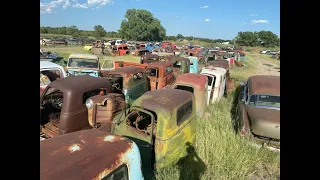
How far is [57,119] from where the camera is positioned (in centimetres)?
629

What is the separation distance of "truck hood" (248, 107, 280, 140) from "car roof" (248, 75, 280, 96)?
0.61 metres

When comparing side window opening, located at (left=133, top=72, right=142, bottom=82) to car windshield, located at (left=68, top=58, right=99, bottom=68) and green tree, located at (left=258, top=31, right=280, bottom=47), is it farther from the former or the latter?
green tree, located at (left=258, top=31, right=280, bottom=47)

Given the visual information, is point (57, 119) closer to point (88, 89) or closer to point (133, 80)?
point (88, 89)

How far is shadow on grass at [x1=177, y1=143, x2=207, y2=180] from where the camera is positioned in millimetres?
4721

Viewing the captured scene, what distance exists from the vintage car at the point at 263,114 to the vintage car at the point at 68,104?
13.0 ft

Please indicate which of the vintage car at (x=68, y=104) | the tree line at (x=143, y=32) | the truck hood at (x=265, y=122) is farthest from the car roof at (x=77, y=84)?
the tree line at (x=143, y=32)

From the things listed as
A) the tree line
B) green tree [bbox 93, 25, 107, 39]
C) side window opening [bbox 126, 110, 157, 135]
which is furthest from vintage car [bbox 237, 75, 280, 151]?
the tree line

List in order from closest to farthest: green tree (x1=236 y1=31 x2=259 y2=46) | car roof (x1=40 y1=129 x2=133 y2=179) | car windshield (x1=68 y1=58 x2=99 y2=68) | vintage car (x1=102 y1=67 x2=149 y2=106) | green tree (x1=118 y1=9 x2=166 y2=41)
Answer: car roof (x1=40 y1=129 x2=133 y2=179) < vintage car (x1=102 y1=67 x2=149 y2=106) < car windshield (x1=68 y1=58 x2=99 y2=68) < green tree (x1=118 y1=9 x2=166 y2=41) < green tree (x1=236 y1=31 x2=259 y2=46)

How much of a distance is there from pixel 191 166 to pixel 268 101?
297 cm

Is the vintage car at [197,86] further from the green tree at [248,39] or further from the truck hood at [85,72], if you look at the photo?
the green tree at [248,39]

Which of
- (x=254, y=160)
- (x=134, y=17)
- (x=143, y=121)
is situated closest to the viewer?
(x=254, y=160)

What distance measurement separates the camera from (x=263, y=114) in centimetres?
605
